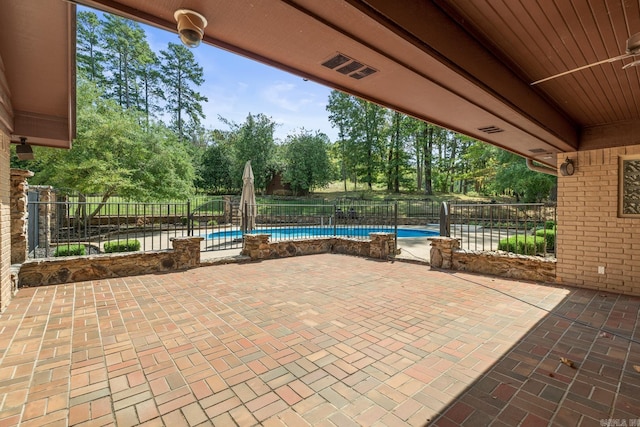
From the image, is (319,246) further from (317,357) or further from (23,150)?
(23,150)

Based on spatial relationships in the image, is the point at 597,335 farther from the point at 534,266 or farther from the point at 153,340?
the point at 153,340

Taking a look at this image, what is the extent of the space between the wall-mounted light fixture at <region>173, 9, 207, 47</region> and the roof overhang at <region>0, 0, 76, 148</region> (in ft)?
6.81

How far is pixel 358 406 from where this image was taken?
1.93 meters

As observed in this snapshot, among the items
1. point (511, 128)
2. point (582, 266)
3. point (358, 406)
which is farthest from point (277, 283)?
point (582, 266)

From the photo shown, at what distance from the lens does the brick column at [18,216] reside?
458 cm

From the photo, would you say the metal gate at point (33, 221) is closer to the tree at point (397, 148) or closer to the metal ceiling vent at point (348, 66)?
Answer: the metal ceiling vent at point (348, 66)

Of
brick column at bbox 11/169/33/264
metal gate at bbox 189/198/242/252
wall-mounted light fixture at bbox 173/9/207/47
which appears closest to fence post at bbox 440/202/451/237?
metal gate at bbox 189/198/242/252

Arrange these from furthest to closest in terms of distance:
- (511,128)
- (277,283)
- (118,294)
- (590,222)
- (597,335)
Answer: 1. (277,283)
2. (590,222)
3. (118,294)
4. (511,128)
5. (597,335)

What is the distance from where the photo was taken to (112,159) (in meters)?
9.73

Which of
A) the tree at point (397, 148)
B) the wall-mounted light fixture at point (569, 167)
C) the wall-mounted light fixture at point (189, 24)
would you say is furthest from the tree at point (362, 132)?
the wall-mounted light fixture at point (189, 24)

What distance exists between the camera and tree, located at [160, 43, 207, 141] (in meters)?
25.1

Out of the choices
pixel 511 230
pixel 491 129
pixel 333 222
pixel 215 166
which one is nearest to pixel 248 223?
pixel 333 222

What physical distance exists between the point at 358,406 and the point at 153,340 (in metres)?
2.12

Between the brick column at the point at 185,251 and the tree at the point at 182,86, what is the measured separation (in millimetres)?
22562
